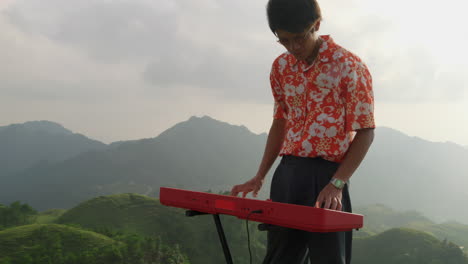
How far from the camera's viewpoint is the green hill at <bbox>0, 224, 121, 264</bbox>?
22.4 meters

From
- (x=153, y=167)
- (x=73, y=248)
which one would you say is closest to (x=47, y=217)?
(x=73, y=248)

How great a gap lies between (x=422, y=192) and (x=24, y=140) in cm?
15787

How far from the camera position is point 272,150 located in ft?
10.3

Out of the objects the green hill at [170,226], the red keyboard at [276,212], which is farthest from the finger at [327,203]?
the green hill at [170,226]

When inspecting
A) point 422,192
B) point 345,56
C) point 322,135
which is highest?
point 345,56

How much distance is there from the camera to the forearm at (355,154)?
249cm

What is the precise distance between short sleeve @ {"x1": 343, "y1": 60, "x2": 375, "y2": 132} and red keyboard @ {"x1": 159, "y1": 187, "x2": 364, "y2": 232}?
0.60 m

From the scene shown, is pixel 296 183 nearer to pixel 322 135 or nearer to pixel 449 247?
pixel 322 135

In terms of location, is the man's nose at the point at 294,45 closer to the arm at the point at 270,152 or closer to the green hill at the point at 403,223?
the arm at the point at 270,152

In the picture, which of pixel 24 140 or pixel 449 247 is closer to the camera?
pixel 449 247

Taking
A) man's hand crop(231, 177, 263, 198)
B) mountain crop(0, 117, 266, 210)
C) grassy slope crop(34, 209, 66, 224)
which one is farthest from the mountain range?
man's hand crop(231, 177, 263, 198)

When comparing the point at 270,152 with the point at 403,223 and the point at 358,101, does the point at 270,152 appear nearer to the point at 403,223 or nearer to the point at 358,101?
the point at 358,101

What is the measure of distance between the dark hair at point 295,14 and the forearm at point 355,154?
697 millimetres

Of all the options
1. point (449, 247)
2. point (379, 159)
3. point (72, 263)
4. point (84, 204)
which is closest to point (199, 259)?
point (84, 204)
